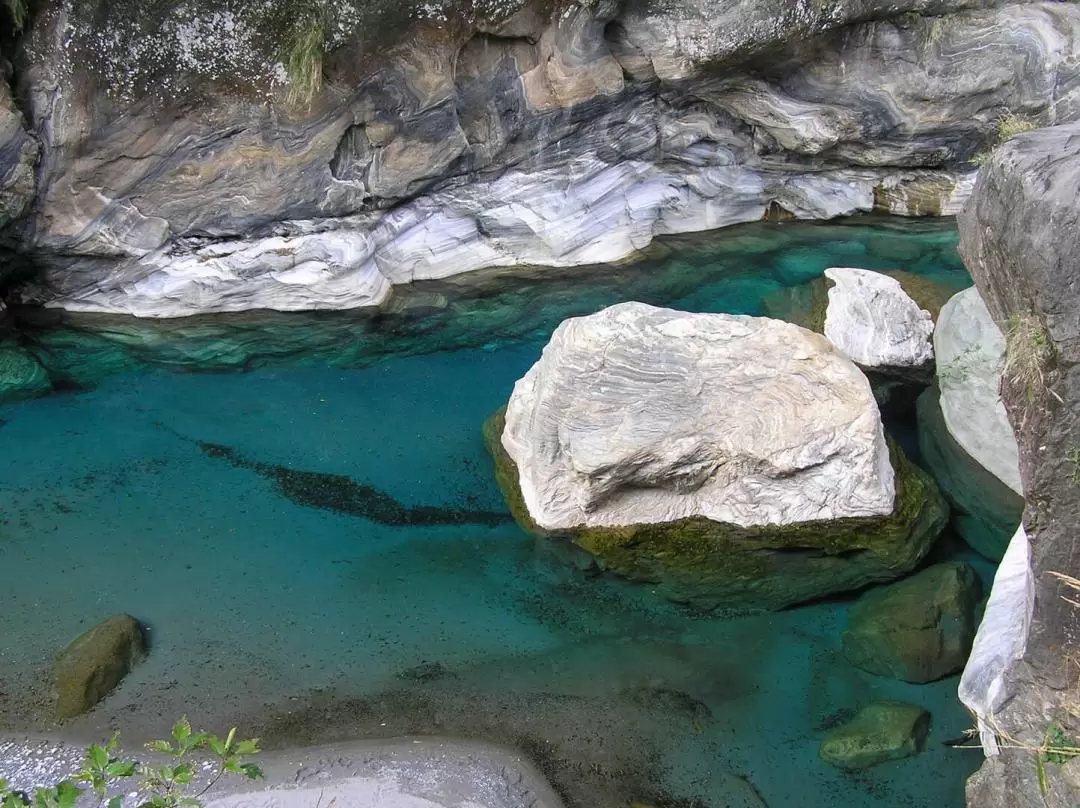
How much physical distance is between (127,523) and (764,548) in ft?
16.8

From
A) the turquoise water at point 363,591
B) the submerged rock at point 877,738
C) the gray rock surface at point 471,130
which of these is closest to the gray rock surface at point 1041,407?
the submerged rock at point 877,738

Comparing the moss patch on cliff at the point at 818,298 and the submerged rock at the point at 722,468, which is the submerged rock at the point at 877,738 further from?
the moss patch on cliff at the point at 818,298

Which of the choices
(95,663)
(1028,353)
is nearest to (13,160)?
(95,663)

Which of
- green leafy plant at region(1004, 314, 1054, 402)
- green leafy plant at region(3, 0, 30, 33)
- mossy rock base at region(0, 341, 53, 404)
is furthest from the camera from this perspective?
mossy rock base at region(0, 341, 53, 404)

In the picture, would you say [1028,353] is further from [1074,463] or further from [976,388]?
[976,388]

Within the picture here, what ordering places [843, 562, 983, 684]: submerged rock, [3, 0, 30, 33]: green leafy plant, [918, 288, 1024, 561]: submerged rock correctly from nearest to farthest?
[843, 562, 983, 684]: submerged rock → [918, 288, 1024, 561]: submerged rock → [3, 0, 30, 33]: green leafy plant

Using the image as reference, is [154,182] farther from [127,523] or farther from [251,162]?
[127,523]

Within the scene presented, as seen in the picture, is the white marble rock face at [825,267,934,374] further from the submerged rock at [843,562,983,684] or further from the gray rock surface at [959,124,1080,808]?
the gray rock surface at [959,124,1080,808]

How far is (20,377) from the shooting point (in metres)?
8.81

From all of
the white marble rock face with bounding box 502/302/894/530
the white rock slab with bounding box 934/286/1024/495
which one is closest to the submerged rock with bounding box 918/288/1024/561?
the white rock slab with bounding box 934/286/1024/495

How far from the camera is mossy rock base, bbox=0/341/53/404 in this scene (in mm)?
8703

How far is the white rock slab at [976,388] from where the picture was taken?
7.62 metres

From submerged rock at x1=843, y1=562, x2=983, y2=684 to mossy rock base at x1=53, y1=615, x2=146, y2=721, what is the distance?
496cm

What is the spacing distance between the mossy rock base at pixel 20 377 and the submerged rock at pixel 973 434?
834cm
